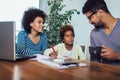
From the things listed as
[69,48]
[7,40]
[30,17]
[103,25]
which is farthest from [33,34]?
[7,40]

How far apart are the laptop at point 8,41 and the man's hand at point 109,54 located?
60 centimetres

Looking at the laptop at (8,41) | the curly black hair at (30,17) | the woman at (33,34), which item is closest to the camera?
the laptop at (8,41)

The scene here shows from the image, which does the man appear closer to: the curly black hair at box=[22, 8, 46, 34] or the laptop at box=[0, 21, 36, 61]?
the laptop at box=[0, 21, 36, 61]

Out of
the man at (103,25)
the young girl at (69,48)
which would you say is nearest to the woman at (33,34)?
the young girl at (69,48)

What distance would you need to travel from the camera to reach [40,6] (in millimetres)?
4352

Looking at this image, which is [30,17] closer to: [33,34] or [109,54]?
[33,34]

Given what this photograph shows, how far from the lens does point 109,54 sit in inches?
61.9

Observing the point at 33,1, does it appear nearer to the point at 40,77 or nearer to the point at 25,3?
the point at 25,3

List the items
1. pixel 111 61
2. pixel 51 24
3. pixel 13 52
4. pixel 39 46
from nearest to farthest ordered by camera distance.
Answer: pixel 13 52, pixel 111 61, pixel 39 46, pixel 51 24

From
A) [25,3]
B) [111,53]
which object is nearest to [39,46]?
[111,53]

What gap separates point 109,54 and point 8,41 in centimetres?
74

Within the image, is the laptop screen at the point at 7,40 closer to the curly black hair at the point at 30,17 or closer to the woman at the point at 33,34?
the woman at the point at 33,34

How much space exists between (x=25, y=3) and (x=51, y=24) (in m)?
0.79

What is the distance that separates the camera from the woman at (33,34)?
273 cm
